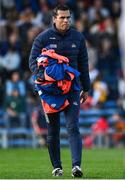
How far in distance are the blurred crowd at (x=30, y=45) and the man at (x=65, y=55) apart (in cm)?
1196

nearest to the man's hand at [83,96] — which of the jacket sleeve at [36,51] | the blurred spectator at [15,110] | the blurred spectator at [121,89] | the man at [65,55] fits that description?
the man at [65,55]

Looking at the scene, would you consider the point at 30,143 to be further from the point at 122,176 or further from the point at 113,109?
the point at 122,176

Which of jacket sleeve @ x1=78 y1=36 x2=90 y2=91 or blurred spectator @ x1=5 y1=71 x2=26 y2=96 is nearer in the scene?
jacket sleeve @ x1=78 y1=36 x2=90 y2=91

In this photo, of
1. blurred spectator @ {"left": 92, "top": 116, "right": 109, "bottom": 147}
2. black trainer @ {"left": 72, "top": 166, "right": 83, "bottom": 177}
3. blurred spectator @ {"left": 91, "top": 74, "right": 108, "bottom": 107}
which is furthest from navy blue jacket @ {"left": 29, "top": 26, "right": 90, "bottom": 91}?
A: blurred spectator @ {"left": 91, "top": 74, "right": 108, "bottom": 107}

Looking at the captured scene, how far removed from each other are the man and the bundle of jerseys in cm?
9

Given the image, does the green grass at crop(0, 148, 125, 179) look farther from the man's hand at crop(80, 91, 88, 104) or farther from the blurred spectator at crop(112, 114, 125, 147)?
the blurred spectator at crop(112, 114, 125, 147)

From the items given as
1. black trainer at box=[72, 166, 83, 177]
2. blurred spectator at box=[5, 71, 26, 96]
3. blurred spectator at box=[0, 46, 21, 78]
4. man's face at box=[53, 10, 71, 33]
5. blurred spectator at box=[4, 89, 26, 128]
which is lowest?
blurred spectator at box=[4, 89, 26, 128]

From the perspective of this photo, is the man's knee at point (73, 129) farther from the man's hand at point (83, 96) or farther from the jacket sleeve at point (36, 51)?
the jacket sleeve at point (36, 51)

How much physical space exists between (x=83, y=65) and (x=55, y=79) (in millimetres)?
503

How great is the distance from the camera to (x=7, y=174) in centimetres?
1260

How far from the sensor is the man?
39.3ft

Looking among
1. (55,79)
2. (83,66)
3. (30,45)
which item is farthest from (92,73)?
(55,79)

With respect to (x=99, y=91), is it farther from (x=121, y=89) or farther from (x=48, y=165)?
(x=48, y=165)

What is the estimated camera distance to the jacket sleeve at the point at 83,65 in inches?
482
